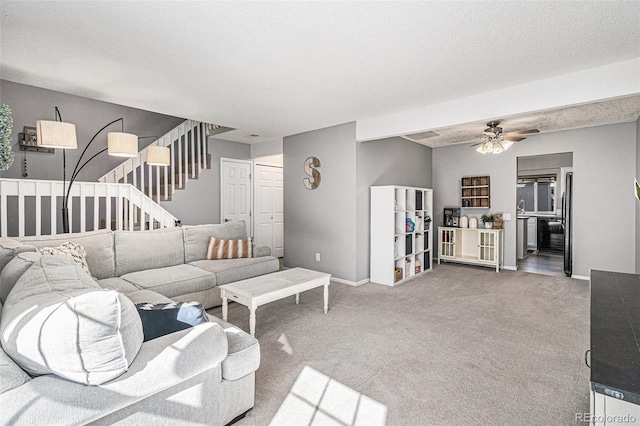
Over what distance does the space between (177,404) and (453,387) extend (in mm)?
1727

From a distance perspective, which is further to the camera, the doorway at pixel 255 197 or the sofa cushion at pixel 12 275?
the doorway at pixel 255 197

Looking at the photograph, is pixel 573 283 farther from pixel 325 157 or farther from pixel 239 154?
pixel 239 154

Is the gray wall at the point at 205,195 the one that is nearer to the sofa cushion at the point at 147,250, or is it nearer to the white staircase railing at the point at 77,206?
the white staircase railing at the point at 77,206

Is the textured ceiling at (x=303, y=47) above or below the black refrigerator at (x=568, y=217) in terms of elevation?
above

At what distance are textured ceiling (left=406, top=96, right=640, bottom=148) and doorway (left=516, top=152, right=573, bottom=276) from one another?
219 cm

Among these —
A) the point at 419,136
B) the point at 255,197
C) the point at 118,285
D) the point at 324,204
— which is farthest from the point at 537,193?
the point at 118,285

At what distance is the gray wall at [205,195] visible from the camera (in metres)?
5.65

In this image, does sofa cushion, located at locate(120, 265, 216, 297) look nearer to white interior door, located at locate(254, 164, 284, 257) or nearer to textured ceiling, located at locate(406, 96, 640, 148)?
white interior door, located at locate(254, 164, 284, 257)

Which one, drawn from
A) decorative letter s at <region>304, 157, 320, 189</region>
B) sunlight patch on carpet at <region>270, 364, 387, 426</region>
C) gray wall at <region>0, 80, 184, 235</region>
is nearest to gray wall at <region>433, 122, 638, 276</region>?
decorative letter s at <region>304, 157, 320, 189</region>

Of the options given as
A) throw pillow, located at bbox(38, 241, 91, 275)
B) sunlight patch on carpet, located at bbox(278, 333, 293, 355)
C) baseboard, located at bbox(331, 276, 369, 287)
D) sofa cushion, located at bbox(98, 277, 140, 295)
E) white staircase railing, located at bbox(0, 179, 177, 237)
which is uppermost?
white staircase railing, located at bbox(0, 179, 177, 237)

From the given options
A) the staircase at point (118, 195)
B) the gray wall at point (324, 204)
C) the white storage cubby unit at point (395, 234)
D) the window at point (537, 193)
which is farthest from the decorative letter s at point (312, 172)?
the window at point (537, 193)

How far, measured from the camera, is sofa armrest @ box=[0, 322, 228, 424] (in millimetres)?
1075

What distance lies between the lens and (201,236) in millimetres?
4262

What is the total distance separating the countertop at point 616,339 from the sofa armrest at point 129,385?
1508mm
